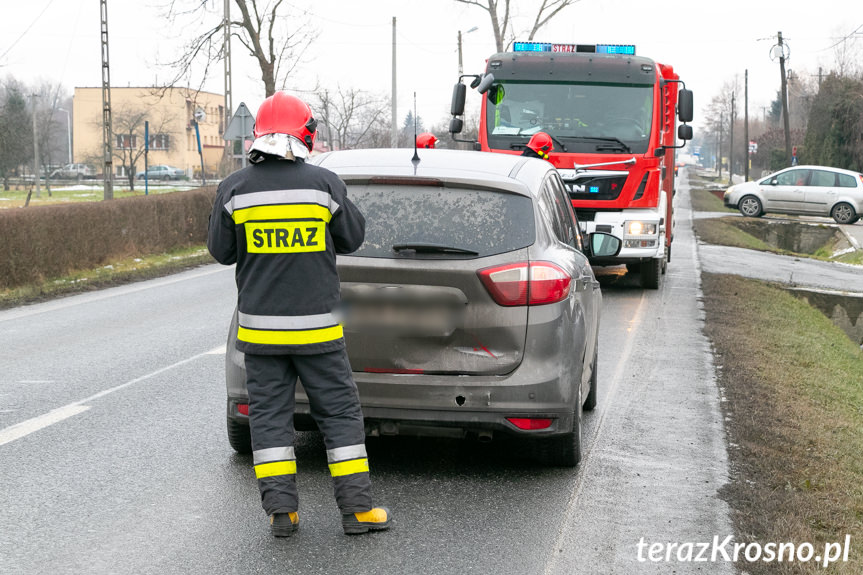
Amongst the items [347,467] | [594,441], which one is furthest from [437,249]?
[594,441]

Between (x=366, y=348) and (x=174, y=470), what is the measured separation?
133 cm

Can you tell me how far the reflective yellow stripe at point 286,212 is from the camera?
4.30 metres

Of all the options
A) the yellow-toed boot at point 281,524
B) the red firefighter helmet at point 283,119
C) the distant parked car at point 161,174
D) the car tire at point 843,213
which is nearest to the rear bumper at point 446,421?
the yellow-toed boot at point 281,524

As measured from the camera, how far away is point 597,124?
14.0m

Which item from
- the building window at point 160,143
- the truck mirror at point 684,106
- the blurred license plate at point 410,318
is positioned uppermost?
the building window at point 160,143

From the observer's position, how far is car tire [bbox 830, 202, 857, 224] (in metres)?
34.9

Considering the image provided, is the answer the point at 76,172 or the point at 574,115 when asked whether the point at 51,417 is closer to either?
the point at 574,115

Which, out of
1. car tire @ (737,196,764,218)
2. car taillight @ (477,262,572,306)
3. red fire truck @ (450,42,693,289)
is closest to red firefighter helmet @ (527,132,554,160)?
red fire truck @ (450,42,693,289)

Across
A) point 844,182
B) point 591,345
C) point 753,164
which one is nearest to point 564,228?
point 591,345

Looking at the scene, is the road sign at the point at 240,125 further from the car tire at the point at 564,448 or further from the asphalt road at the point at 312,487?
the car tire at the point at 564,448

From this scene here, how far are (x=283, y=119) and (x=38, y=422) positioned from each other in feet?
11.2

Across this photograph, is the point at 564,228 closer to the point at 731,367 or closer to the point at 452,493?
the point at 452,493

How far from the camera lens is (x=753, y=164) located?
324ft

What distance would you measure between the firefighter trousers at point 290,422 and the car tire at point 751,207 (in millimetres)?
34495
